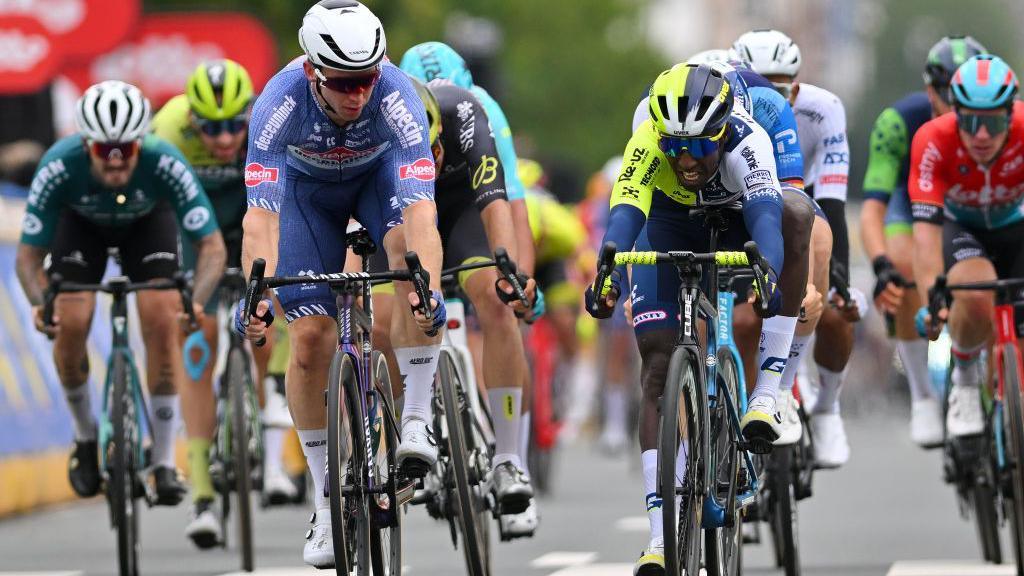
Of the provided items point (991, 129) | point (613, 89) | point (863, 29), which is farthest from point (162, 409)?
point (863, 29)

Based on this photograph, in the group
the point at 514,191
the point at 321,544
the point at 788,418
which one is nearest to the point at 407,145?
the point at 321,544

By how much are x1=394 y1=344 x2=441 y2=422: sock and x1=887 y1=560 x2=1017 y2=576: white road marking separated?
8.88ft

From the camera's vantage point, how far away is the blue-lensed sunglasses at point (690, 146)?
897 cm

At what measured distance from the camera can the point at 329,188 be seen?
956 centimetres

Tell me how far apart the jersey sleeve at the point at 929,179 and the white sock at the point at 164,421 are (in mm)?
3818

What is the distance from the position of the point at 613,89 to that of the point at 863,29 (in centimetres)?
7293

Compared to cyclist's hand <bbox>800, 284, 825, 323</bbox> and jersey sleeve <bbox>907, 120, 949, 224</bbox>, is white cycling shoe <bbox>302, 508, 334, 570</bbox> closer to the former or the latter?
cyclist's hand <bbox>800, 284, 825, 323</bbox>

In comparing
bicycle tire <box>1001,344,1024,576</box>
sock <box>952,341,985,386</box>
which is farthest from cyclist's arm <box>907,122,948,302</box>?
bicycle tire <box>1001,344,1024,576</box>

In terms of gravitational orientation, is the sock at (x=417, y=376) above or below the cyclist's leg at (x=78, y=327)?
below

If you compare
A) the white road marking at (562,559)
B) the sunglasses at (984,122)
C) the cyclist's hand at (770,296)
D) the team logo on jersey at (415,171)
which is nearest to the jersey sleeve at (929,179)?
the sunglasses at (984,122)

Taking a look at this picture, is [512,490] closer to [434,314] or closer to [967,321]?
[434,314]

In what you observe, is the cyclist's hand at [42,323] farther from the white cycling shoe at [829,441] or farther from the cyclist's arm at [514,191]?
the white cycling shoe at [829,441]

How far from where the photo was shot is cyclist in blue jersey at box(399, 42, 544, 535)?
10808 millimetres

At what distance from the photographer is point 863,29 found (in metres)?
144
